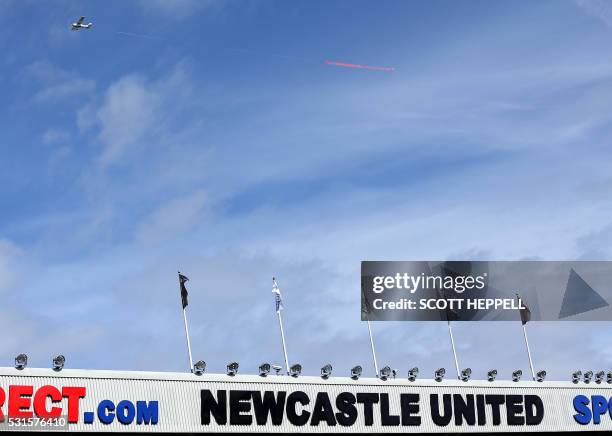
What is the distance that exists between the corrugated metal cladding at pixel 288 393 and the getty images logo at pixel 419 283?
14.6m

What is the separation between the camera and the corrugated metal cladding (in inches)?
2884

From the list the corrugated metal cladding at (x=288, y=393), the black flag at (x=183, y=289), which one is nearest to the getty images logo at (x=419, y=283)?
the corrugated metal cladding at (x=288, y=393)

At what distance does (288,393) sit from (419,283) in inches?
1038

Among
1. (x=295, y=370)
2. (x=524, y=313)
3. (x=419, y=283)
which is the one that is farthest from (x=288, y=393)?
(x=524, y=313)

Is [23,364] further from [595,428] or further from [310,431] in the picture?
[595,428]

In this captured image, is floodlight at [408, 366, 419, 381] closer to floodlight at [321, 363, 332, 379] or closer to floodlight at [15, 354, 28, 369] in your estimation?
floodlight at [321, 363, 332, 379]

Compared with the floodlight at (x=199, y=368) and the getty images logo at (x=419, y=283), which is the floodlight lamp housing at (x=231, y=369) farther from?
the getty images logo at (x=419, y=283)

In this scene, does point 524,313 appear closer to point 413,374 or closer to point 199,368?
point 413,374

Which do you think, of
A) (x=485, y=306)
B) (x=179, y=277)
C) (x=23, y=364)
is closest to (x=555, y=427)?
(x=485, y=306)

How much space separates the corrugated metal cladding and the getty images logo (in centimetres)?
1457

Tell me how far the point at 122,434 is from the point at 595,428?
41.7 m

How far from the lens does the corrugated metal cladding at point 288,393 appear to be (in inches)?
2884

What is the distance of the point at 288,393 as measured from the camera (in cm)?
8081

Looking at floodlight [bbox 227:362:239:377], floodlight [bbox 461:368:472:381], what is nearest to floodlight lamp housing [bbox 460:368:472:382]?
floodlight [bbox 461:368:472:381]
